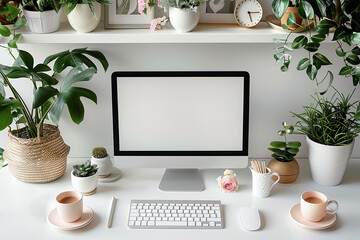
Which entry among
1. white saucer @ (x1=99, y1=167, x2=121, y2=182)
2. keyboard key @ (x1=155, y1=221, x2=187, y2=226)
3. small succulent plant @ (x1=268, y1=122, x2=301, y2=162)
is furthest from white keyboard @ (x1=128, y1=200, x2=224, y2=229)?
small succulent plant @ (x1=268, y1=122, x2=301, y2=162)

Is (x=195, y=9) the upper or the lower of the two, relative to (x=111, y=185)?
upper

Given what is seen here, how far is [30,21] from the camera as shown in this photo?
179cm

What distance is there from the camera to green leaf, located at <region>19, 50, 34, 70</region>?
6.15ft

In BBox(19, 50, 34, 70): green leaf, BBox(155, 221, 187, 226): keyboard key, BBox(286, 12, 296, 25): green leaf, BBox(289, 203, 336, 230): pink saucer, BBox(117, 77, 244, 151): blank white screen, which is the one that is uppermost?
BBox(286, 12, 296, 25): green leaf

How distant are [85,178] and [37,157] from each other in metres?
0.22

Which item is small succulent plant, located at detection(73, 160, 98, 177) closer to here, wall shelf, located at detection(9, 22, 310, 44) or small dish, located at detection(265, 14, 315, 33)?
wall shelf, located at detection(9, 22, 310, 44)

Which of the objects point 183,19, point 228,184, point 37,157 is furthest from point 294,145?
point 37,157

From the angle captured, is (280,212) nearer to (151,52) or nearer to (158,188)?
(158,188)

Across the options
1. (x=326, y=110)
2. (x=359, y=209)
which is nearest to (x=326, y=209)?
(x=359, y=209)

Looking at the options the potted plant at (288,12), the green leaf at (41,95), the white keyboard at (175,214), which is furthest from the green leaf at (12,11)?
the potted plant at (288,12)

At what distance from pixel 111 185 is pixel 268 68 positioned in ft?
2.63

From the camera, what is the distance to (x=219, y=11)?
1.93 m

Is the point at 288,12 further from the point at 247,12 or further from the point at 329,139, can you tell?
the point at 329,139

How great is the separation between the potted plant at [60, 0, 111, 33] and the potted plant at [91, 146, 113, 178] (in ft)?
1.60
